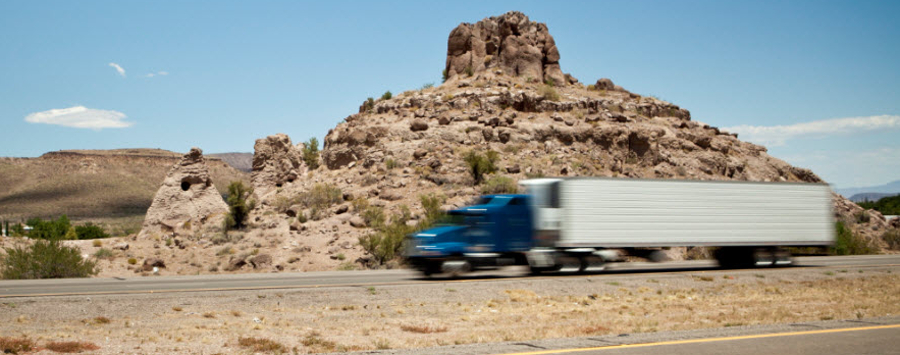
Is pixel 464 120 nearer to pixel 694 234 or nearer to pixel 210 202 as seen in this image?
pixel 210 202

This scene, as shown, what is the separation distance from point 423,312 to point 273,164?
42268mm

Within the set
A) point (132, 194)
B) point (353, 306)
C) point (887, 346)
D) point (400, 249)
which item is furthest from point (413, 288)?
point (132, 194)

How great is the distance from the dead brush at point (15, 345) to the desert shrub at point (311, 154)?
45908 millimetres

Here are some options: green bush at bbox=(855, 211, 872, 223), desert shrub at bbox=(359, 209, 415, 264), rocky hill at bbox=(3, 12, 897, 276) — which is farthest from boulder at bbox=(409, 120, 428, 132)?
green bush at bbox=(855, 211, 872, 223)

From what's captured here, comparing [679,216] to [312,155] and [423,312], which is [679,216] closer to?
[423,312]

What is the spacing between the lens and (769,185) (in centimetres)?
2505

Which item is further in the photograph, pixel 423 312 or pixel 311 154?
pixel 311 154

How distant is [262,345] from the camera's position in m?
10.7

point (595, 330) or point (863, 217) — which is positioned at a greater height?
point (863, 217)

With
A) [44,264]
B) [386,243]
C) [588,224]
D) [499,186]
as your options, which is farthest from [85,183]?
[588,224]

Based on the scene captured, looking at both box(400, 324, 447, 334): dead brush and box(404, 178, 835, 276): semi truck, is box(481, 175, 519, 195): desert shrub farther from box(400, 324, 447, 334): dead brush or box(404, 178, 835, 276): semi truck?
box(400, 324, 447, 334): dead brush

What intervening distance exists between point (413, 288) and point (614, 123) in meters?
41.3

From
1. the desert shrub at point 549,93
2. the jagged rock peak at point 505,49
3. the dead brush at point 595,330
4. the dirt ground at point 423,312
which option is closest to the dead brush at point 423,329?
the dirt ground at point 423,312

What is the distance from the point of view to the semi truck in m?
22.1
